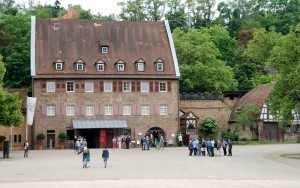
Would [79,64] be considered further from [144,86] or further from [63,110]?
[144,86]

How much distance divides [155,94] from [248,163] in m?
29.3

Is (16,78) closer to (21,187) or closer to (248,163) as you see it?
(248,163)

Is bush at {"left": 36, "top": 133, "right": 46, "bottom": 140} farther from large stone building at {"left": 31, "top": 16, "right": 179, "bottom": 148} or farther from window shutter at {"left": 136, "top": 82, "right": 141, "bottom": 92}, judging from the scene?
window shutter at {"left": 136, "top": 82, "right": 141, "bottom": 92}

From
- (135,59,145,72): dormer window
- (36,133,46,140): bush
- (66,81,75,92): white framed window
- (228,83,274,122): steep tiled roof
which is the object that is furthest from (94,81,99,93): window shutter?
(228,83,274,122): steep tiled roof

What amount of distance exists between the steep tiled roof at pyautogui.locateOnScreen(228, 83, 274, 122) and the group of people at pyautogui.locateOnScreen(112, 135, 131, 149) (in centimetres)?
1745

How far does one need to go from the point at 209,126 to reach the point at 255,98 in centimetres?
695

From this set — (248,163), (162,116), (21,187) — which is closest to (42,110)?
(162,116)

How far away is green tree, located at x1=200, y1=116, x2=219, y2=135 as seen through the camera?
7188 cm

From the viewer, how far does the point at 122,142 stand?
6203 centimetres

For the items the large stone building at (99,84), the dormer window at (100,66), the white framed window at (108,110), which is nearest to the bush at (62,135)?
the large stone building at (99,84)

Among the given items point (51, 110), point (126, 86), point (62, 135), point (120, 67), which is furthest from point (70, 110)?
point (120, 67)

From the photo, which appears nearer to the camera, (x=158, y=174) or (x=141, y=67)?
(x=158, y=174)

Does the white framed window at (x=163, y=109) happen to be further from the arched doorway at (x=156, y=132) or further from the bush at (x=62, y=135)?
the bush at (x=62, y=135)

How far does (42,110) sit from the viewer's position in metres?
64.5
